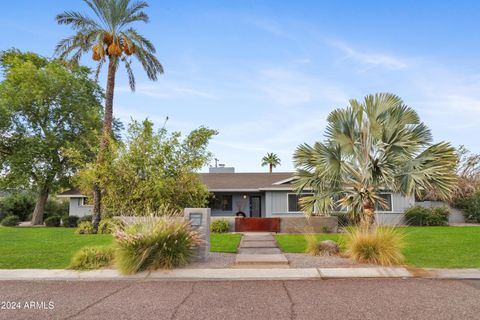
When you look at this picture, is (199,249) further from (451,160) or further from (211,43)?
(211,43)

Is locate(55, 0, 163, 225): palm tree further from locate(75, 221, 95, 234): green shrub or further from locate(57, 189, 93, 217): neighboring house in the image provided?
locate(57, 189, 93, 217): neighboring house

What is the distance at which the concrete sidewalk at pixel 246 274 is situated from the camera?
289 inches

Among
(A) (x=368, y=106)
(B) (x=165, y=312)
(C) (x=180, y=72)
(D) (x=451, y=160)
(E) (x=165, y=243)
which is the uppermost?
(C) (x=180, y=72)

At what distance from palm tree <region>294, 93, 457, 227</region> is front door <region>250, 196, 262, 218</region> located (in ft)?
46.2

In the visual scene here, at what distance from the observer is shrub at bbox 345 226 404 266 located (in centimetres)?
830

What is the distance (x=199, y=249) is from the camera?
29.9ft

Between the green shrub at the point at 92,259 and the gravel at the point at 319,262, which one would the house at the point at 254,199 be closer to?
the gravel at the point at 319,262

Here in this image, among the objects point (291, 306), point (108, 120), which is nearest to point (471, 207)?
point (108, 120)

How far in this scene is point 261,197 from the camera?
25859 millimetres

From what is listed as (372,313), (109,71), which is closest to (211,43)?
(109,71)

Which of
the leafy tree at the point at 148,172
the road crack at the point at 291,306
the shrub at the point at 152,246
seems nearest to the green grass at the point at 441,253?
the road crack at the point at 291,306

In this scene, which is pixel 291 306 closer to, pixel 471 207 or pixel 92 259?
pixel 92 259

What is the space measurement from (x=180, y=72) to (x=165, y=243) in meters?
10.8

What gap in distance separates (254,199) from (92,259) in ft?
61.0
